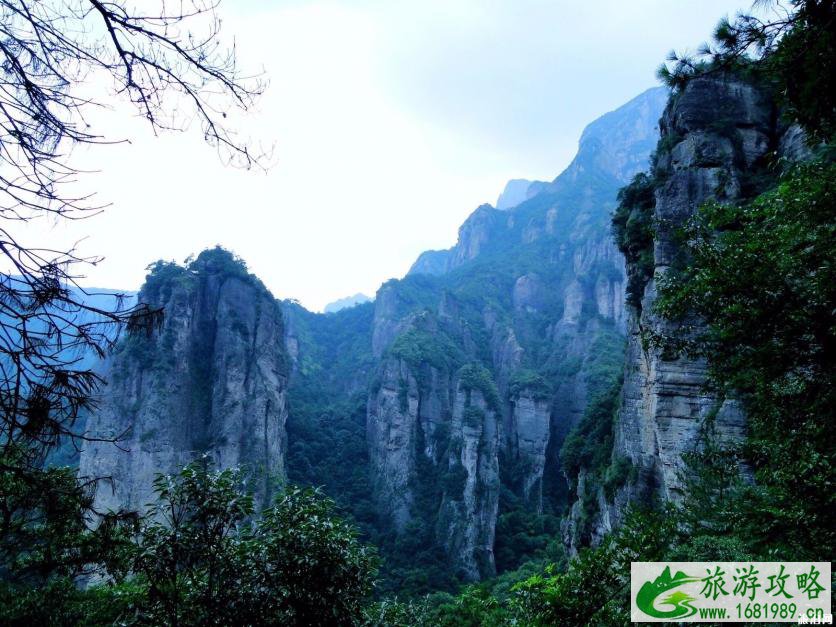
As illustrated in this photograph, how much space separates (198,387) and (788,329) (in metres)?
39.2

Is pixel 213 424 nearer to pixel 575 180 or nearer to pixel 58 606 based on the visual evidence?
pixel 58 606

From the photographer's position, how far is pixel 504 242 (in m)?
104

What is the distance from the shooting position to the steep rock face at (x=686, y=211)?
1365 cm

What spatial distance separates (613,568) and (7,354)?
600cm

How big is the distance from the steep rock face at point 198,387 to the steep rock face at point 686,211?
27.0 m

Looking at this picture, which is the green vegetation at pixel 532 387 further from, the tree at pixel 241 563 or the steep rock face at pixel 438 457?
the tree at pixel 241 563

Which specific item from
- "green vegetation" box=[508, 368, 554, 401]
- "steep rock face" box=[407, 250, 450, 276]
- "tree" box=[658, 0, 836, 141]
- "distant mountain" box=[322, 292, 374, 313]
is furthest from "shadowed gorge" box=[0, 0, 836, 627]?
"distant mountain" box=[322, 292, 374, 313]

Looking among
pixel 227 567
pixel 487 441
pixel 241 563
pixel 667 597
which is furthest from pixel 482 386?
pixel 227 567

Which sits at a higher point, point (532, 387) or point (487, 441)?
point (532, 387)

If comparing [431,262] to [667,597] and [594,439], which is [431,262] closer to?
[594,439]

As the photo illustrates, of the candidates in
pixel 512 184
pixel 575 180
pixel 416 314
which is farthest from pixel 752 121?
pixel 512 184

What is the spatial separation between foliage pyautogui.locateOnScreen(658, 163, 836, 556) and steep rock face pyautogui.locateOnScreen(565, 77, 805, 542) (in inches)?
297

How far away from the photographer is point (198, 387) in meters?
36.8

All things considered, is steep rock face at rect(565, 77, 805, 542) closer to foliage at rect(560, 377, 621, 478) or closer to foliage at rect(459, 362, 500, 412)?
foliage at rect(560, 377, 621, 478)
